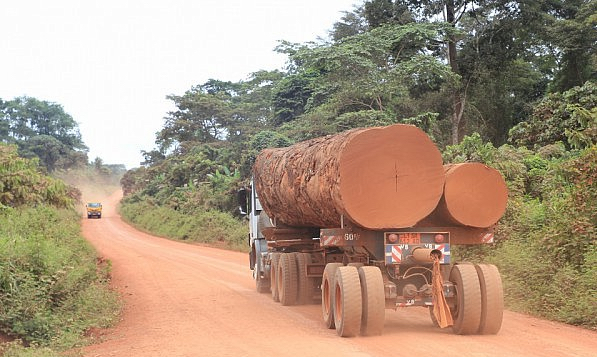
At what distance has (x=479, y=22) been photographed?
31.8 metres

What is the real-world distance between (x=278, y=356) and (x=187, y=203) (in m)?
35.3

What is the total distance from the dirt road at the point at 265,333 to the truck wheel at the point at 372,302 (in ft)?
0.47

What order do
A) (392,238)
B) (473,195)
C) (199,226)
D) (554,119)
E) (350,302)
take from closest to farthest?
1. (350,302)
2. (392,238)
3. (473,195)
4. (554,119)
5. (199,226)

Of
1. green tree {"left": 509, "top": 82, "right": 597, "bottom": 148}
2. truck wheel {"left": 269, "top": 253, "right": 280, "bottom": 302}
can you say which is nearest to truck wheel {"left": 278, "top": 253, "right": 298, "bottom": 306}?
truck wheel {"left": 269, "top": 253, "right": 280, "bottom": 302}

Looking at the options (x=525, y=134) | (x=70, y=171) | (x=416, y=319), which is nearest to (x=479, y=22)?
(x=525, y=134)

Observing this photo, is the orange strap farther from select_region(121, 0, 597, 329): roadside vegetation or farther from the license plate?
select_region(121, 0, 597, 329): roadside vegetation

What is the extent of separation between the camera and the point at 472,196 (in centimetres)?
911

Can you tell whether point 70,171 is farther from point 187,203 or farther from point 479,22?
point 479,22

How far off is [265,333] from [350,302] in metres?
1.64

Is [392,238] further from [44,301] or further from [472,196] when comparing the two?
[44,301]

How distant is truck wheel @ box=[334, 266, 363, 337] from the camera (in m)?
8.45

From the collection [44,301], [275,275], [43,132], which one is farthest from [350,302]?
[43,132]

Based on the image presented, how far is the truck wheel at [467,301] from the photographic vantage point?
859 centimetres

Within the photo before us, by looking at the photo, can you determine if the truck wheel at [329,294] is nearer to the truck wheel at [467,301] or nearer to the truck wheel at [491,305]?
the truck wheel at [467,301]
